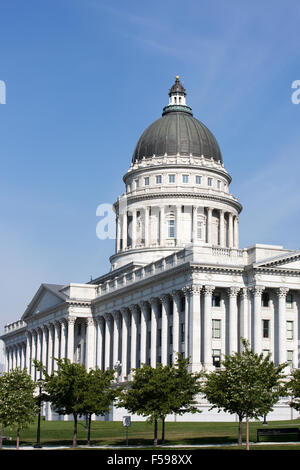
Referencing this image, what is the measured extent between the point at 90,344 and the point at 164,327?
2867cm

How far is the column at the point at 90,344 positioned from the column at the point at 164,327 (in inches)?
1067

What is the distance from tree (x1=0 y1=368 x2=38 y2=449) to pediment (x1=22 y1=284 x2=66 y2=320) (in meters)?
60.2

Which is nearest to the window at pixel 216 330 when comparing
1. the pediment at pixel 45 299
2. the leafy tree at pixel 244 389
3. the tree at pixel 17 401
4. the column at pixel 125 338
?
the column at pixel 125 338

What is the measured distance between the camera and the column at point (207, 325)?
3526 inches

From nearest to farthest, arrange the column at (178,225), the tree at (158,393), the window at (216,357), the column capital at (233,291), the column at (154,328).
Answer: the tree at (158,393) → the window at (216,357) → the column capital at (233,291) → the column at (154,328) → the column at (178,225)

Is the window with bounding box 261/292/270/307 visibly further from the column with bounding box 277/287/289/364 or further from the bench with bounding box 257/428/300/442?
the bench with bounding box 257/428/300/442

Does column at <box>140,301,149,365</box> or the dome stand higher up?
the dome

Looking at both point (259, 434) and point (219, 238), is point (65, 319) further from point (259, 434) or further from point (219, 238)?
point (259, 434)

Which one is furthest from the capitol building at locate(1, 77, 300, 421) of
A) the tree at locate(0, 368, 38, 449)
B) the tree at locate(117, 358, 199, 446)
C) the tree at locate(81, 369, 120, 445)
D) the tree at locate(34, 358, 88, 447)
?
the tree at locate(0, 368, 38, 449)

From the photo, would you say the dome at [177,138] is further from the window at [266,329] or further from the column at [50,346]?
the window at [266,329]

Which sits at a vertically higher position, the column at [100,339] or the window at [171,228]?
the window at [171,228]

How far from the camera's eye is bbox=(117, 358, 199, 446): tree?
61.2 meters

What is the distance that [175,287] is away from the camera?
95.0 meters
